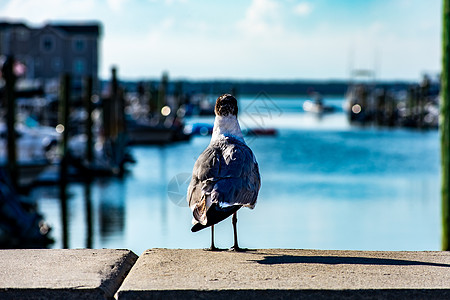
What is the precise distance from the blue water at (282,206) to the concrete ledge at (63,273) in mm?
1262

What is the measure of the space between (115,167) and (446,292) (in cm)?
3031

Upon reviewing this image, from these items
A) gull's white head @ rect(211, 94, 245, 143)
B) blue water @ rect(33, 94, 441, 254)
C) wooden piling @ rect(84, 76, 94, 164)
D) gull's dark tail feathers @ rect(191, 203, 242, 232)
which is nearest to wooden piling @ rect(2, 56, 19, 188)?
blue water @ rect(33, 94, 441, 254)

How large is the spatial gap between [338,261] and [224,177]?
924 mm

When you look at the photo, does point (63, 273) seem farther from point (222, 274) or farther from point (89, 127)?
point (89, 127)

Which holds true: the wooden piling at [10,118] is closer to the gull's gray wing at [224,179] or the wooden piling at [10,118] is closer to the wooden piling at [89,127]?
the wooden piling at [89,127]

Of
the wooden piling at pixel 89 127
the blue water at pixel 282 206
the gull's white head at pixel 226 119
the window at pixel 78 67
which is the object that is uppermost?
the window at pixel 78 67

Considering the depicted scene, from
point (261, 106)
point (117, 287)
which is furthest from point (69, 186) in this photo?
point (117, 287)

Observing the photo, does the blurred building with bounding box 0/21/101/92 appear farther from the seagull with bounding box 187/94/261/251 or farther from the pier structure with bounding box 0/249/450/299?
the pier structure with bounding box 0/249/450/299

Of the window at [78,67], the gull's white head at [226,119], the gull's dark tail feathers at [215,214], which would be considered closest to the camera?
the gull's dark tail feathers at [215,214]

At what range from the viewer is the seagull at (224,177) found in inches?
180

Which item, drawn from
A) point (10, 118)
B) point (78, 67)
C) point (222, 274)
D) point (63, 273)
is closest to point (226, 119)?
point (222, 274)

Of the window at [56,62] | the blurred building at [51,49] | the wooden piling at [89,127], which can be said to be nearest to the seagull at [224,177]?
the wooden piling at [89,127]

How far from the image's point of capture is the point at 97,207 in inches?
982

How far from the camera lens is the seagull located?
15.0ft
